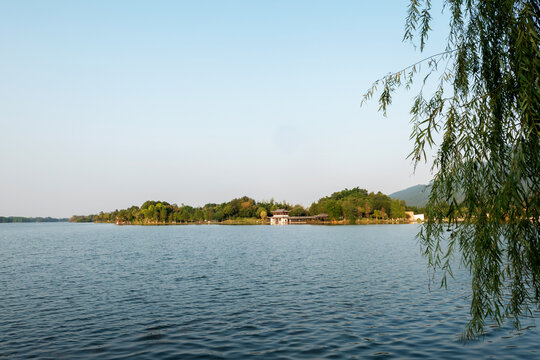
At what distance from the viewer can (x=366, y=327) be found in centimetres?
1664

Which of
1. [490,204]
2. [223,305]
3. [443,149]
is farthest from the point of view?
[223,305]

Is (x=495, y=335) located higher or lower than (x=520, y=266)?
lower

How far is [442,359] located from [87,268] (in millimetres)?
34926

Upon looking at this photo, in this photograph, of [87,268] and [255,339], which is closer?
[255,339]

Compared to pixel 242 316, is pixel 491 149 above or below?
above

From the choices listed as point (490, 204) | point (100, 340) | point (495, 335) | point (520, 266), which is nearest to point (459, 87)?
point (490, 204)

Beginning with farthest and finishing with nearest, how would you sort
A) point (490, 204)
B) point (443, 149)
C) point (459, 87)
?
point (459, 87) → point (443, 149) → point (490, 204)

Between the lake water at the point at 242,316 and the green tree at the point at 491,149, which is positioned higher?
the green tree at the point at 491,149

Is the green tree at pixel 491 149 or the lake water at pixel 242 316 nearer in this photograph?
the green tree at pixel 491 149

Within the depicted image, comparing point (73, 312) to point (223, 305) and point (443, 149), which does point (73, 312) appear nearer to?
point (223, 305)

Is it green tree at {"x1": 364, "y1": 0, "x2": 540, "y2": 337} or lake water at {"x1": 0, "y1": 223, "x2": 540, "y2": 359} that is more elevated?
green tree at {"x1": 364, "y1": 0, "x2": 540, "y2": 337}

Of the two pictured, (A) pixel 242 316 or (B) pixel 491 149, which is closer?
(B) pixel 491 149

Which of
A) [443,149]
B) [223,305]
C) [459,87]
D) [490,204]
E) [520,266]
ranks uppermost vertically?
[459,87]

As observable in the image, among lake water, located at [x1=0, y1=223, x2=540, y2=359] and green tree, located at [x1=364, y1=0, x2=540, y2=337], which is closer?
green tree, located at [x1=364, y1=0, x2=540, y2=337]
